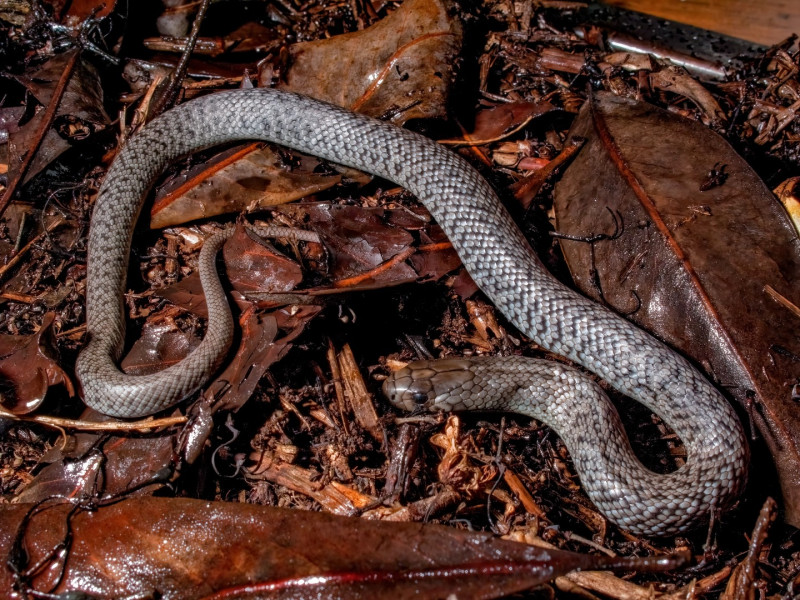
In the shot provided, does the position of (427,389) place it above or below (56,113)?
below

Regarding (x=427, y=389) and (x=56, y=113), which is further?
(x=56, y=113)

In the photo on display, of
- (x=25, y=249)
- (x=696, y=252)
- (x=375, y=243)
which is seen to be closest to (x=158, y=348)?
(x=25, y=249)

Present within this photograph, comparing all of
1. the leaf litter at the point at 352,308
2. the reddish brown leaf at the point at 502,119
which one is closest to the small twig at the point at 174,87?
the leaf litter at the point at 352,308

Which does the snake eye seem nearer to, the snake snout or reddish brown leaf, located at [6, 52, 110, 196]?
the snake snout

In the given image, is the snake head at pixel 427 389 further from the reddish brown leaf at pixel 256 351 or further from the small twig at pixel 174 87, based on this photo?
the small twig at pixel 174 87

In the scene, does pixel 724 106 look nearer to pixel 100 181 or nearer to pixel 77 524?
pixel 100 181

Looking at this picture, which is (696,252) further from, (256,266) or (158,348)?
(158,348)

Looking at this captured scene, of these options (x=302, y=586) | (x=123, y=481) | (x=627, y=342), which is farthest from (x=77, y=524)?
(x=627, y=342)
